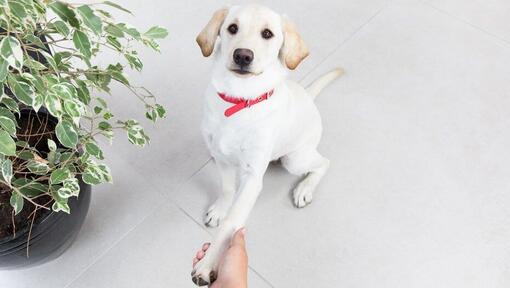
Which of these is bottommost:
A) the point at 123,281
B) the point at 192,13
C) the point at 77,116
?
the point at 123,281

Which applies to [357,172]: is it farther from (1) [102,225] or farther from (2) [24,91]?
(2) [24,91]

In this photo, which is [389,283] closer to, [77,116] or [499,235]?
[499,235]

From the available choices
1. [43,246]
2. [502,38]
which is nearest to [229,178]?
[43,246]

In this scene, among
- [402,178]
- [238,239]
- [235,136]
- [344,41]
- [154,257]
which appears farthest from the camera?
[344,41]

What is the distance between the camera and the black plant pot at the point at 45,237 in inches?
46.3

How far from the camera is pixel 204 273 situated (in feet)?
3.60

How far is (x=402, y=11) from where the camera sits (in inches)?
82.2

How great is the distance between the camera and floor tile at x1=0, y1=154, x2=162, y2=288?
142 cm

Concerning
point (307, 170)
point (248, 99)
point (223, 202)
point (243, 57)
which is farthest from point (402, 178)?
point (243, 57)

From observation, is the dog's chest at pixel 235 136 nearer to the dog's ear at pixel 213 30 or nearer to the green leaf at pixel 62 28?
the dog's ear at pixel 213 30

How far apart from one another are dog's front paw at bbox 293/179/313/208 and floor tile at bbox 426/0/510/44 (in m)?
1.11

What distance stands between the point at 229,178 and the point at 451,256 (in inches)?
29.0

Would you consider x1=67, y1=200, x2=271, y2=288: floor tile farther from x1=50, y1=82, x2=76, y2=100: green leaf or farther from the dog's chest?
x1=50, y1=82, x2=76, y2=100: green leaf

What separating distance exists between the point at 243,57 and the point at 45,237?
2.27 feet
